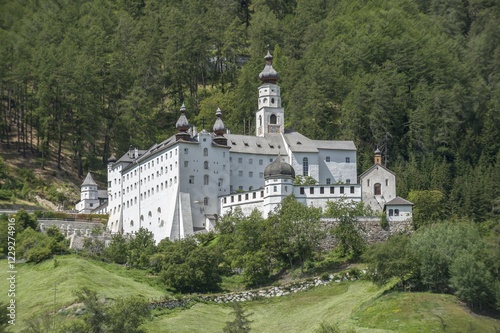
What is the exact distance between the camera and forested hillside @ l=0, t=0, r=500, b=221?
104m

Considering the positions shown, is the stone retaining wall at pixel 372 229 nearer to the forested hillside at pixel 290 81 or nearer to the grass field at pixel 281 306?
the grass field at pixel 281 306

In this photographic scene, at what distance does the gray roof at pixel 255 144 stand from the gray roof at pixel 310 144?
3.16ft

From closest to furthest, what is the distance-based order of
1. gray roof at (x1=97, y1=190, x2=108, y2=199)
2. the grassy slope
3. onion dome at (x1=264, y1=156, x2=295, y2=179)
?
the grassy slope
onion dome at (x1=264, y1=156, x2=295, y2=179)
gray roof at (x1=97, y1=190, x2=108, y2=199)


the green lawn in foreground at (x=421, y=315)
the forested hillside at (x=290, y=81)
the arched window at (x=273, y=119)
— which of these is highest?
the forested hillside at (x=290, y=81)

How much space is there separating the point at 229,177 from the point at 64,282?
957 inches

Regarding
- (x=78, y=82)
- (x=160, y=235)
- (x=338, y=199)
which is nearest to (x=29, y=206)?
(x=160, y=235)

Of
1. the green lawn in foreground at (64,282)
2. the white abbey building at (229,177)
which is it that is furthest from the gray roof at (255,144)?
the green lawn in foreground at (64,282)

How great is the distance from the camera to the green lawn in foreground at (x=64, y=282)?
68.6 m

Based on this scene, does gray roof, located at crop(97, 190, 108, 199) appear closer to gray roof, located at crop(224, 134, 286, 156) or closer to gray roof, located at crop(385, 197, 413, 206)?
gray roof, located at crop(224, 134, 286, 156)

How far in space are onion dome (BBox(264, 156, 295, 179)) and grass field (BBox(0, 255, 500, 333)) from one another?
13.7 meters

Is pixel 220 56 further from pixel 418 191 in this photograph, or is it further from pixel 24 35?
pixel 418 191

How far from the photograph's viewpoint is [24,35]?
404 ft

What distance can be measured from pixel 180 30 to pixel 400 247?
63.5m

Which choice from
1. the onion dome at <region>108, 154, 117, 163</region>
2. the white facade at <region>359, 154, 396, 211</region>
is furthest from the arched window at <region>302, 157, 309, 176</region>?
the onion dome at <region>108, 154, 117, 163</region>
